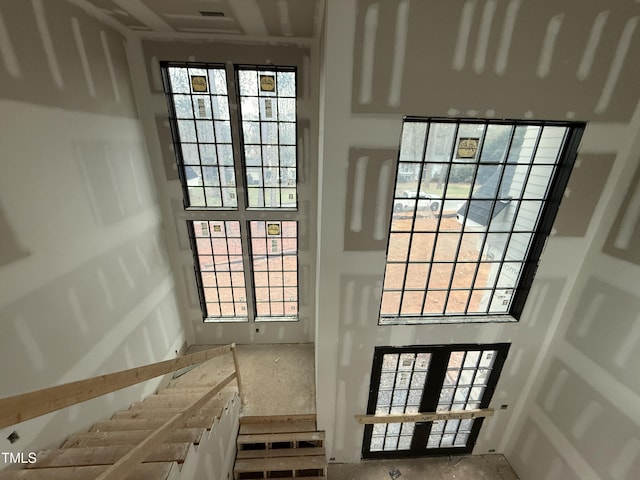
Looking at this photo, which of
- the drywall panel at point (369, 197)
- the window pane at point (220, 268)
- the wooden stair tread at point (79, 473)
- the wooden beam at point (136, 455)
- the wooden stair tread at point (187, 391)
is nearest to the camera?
the wooden beam at point (136, 455)

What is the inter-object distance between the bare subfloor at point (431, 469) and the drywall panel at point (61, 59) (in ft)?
17.2

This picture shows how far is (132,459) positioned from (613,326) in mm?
3917

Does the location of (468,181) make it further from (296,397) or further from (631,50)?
(296,397)

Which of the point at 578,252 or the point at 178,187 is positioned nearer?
the point at 578,252

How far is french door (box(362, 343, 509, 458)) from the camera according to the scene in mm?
3498

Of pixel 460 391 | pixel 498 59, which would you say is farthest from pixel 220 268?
pixel 498 59

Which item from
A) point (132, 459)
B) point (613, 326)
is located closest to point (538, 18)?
point (613, 326)

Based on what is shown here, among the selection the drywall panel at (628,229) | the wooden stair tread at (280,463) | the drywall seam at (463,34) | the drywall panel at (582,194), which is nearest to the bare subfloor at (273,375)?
the wooden stair tread at (280,463)

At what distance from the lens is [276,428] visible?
13.2 feet

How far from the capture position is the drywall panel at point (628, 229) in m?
2.57

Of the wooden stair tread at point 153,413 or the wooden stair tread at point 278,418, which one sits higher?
the wooden stair tread at point 153,413

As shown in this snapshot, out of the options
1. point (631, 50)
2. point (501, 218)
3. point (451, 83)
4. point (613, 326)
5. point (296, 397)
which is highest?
point (631, 50)

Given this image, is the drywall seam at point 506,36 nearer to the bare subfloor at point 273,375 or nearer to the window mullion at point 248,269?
the window mullion at point 248,269

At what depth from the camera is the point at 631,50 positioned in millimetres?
2311
